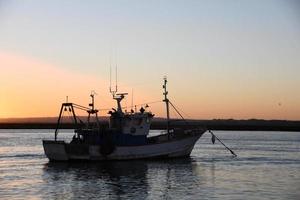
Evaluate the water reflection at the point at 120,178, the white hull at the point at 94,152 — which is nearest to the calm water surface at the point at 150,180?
the water reflection at the point at 120,178

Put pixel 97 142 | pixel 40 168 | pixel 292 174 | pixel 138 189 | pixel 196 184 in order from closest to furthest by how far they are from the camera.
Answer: pixel 138 189 → pixel 196 184 → pixel 292 174 → pixel 40 168 → pixel 97 142

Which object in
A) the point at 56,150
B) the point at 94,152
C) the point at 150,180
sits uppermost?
the point at 56,150

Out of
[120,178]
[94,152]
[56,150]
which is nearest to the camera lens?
[120,178]

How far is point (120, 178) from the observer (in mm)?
37375

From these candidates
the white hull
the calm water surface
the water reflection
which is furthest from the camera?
the white hull

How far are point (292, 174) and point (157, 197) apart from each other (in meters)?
14.7

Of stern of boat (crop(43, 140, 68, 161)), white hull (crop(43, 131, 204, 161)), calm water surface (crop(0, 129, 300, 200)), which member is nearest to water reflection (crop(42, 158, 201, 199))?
calm water surface (crop(0, 129, 300, 200))

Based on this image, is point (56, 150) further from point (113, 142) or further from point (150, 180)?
point (150, 180)

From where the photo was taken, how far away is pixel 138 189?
3131 cm

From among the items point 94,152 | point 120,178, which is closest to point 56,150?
point 94,152

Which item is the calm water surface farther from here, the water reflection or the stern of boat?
the stern of boat

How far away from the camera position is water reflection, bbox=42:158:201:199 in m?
29.8

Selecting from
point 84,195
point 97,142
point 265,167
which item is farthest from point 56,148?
point 84,195

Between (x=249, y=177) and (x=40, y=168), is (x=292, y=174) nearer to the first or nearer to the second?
(x=249, y=177)
